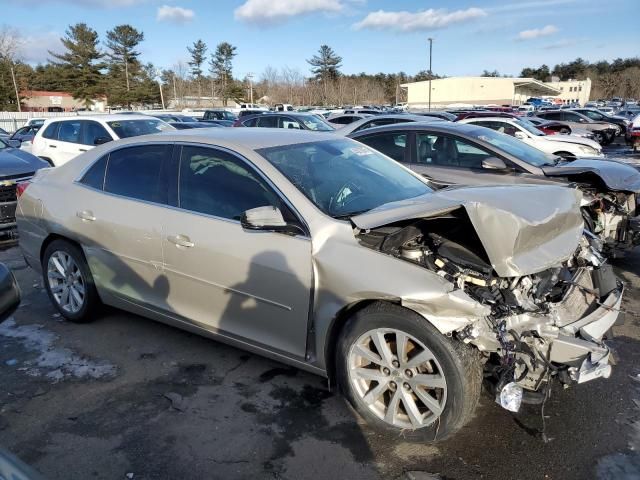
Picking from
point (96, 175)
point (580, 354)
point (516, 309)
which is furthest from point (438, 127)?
point (580, 354)

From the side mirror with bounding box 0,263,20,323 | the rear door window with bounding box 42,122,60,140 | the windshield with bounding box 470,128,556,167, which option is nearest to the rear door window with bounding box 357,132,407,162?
the windshield with bounding box 470,128,556,167

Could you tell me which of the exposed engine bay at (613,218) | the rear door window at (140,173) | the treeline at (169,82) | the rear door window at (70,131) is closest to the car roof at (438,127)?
the exposed engine bay at (613,218)

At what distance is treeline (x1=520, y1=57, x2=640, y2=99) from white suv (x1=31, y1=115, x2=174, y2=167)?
320 ft

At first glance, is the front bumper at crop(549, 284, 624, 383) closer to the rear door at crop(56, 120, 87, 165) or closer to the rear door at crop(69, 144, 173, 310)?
the rear door at crop(69, 144, 173, 310)

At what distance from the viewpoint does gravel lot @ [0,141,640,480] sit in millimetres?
2770

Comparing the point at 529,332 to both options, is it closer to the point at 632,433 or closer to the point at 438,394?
the point at 438,394

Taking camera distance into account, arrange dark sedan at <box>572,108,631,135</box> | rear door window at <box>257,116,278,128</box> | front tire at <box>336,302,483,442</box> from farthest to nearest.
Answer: dark sedan at <box>572,108,631,135</box>
rear door window at <box>257,116,278,128</box>
front tire at <box>336,302,483,442</box>

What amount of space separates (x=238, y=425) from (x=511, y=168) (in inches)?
201

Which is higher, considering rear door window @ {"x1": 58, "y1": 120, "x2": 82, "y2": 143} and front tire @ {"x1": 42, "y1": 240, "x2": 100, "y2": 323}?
rear door window @ {"x1": 58, "y1": 120, "x2": 82, "y2": 143}

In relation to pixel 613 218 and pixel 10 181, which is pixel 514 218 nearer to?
pixel 613 218

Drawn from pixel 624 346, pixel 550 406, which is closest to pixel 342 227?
pixel 550 406

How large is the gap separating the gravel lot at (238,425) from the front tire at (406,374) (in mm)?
164

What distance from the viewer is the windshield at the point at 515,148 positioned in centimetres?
695

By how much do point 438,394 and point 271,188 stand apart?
1619 millimetres
